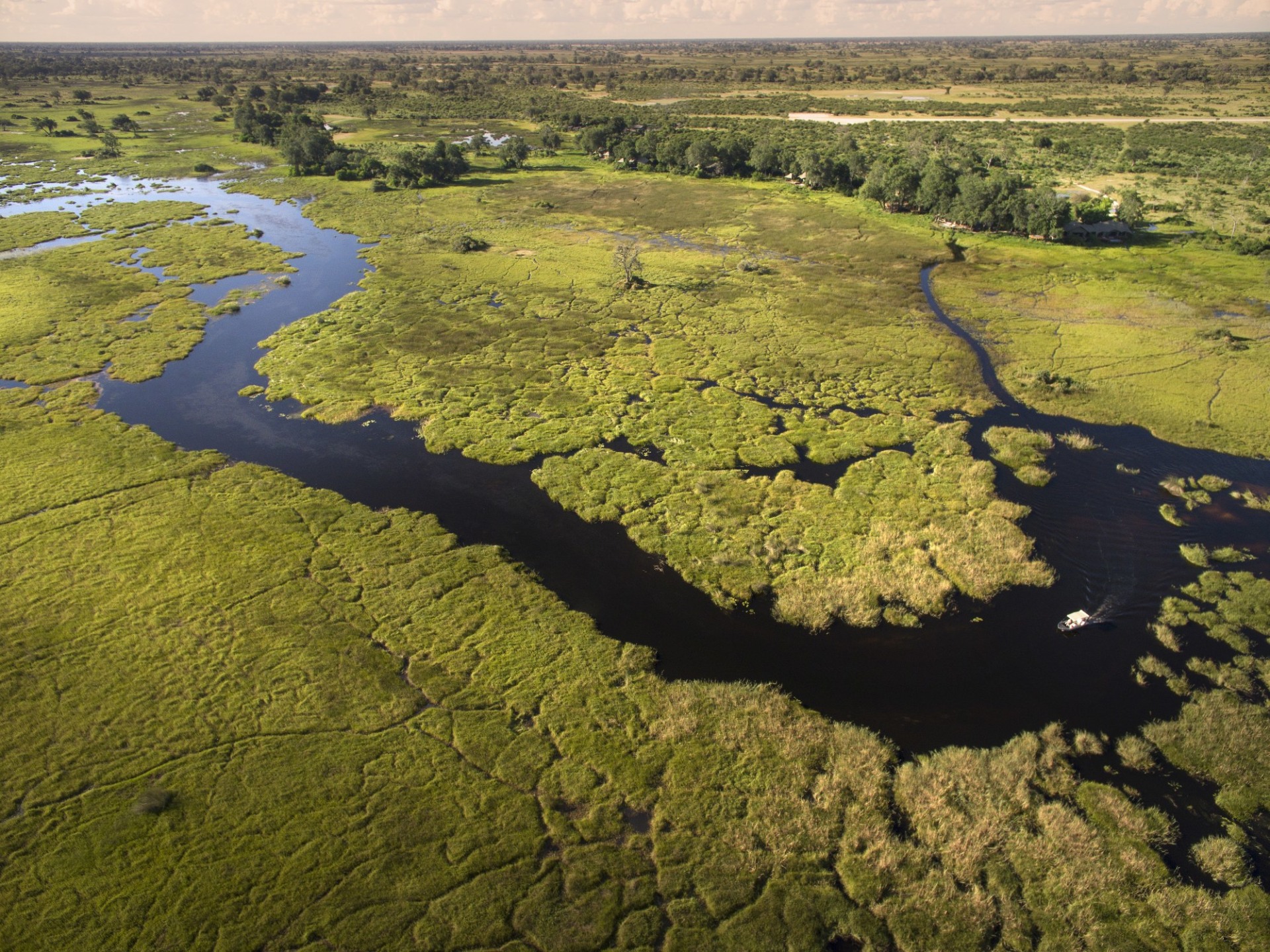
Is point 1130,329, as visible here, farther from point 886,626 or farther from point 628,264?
point 628,264

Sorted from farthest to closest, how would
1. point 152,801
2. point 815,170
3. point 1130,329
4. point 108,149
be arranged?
point 108,149, point 815,170, point 1130,329, point 152,801

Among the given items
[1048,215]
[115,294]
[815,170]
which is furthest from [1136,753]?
[815,170]

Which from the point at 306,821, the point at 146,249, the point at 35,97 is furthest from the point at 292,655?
the point at 35,97

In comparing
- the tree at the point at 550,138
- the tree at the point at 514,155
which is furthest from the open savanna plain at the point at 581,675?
the tree at the point at 550,138

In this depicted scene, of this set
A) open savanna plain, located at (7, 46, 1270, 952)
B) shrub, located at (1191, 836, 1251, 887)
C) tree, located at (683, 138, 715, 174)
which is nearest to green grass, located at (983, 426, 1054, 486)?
open savanna plain, located at (7, 46, 1270, 952)

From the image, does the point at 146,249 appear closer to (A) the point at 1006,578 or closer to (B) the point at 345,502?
(B) the point at 345,502

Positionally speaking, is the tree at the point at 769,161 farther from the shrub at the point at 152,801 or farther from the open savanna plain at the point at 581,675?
the shrub at the point at 152,801
